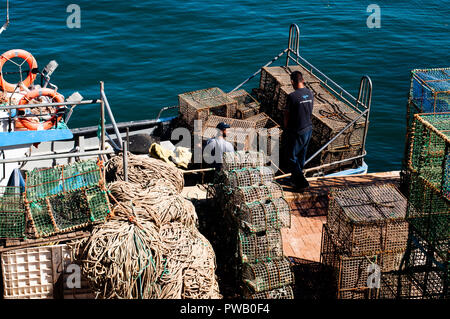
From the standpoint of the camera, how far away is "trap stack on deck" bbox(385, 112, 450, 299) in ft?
22.4

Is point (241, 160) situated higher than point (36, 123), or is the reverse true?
→ point (36, 123)

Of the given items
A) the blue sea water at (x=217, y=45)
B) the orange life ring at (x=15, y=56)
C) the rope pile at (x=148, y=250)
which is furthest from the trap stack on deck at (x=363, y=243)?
the blue sea water at (x=217, y=45)

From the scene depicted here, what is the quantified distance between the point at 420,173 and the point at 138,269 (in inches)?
156

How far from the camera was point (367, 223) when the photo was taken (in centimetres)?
757

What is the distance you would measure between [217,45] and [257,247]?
18.9 m

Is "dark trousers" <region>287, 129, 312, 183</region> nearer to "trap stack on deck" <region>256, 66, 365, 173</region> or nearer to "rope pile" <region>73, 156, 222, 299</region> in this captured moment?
"trap stack on deck" <region>256, 66, 365, 173</region>

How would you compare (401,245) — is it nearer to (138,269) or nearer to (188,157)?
(138,269)

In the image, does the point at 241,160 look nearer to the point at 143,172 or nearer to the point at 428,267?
the point at 143,172

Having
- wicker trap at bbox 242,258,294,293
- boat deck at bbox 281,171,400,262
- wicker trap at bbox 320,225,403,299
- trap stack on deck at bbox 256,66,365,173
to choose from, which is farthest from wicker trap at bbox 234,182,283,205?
trap stack on deck at bbox 256,66,365,173

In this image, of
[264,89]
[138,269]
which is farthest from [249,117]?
[138,269]

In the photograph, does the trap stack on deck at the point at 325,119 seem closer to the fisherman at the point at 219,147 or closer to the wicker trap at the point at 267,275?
the fisherman at the point at 219,147

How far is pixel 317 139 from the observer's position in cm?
1190

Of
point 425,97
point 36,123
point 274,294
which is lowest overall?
point 274,294

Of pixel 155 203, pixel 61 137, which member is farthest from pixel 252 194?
pixel 61 137
